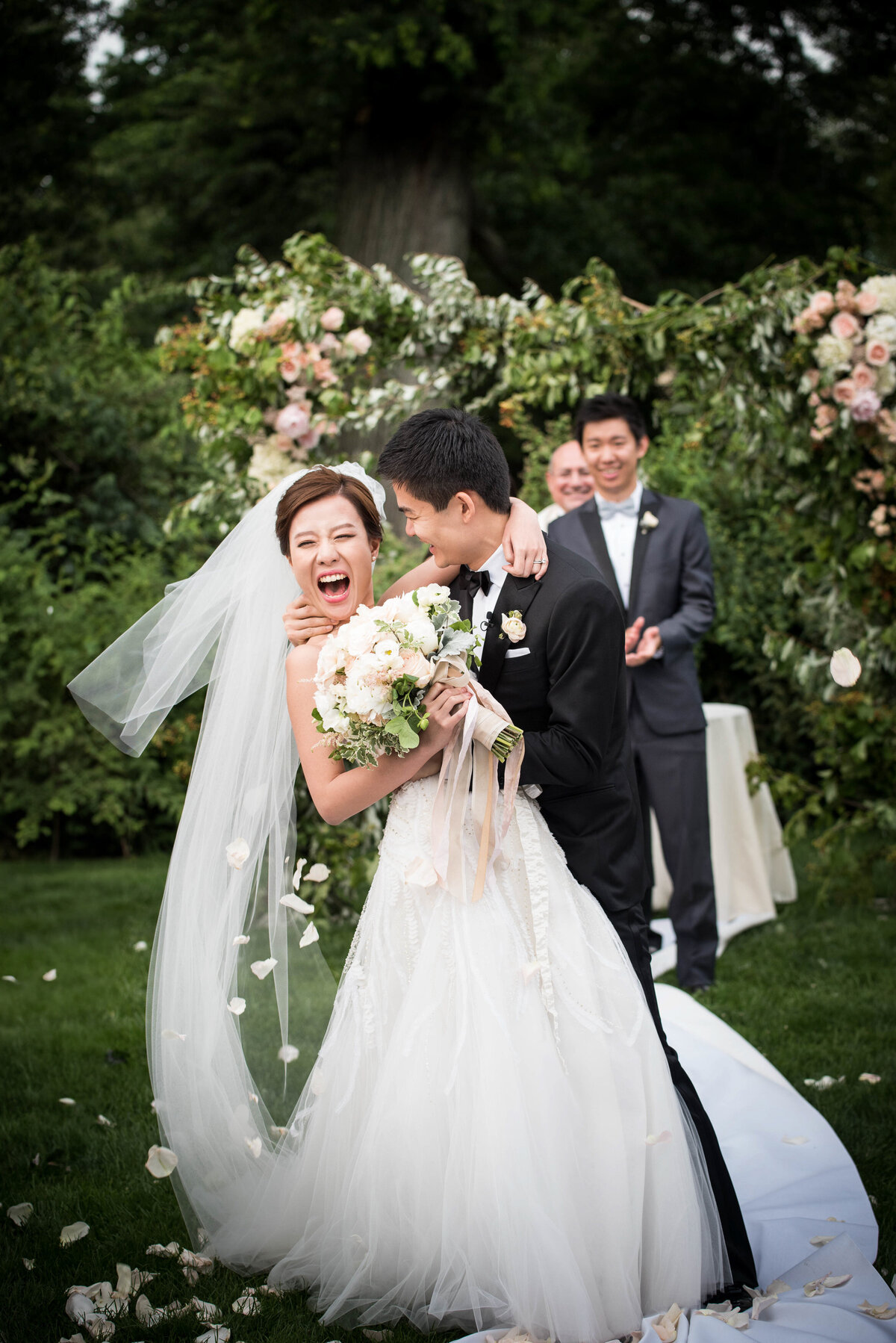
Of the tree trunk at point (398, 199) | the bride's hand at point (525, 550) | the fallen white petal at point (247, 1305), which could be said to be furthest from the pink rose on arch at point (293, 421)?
the tree trunk at point (398, 199)

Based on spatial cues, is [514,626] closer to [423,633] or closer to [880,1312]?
[423,633]

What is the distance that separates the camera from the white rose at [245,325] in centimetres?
492

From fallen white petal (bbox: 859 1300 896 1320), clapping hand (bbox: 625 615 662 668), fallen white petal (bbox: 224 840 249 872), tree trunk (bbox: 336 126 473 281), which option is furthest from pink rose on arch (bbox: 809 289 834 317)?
tree trunk (bbox: 336 126 473 281)

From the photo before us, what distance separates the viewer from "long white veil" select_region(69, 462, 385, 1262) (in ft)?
8.95

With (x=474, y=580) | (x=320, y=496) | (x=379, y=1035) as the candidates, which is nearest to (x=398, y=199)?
(x=320, y=496)

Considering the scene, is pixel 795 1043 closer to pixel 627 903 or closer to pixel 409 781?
pixel 627 903

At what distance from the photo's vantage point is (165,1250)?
2.76 meters

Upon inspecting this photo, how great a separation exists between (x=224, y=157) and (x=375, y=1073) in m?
11.7

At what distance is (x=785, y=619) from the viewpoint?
26.2 feet

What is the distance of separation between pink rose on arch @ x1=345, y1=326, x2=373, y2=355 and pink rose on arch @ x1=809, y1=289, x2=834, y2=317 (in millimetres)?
1885

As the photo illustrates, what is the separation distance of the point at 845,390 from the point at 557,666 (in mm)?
2813

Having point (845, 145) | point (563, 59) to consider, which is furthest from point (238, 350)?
point (845, 145)

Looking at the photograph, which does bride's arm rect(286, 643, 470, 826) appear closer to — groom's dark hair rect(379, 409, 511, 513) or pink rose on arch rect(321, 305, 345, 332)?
groom's dark hair rect(379, 409, 511, 513)

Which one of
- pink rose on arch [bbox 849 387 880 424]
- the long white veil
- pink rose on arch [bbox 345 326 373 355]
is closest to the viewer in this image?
the long white veil
